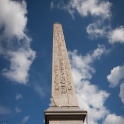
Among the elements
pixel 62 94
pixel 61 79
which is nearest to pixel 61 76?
pixel 61 79

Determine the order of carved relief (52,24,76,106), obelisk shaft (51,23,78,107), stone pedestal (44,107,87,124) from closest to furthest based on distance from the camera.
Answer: stone pedestal (44,107,87,124) < obelisk shaft (51,23,78,107) < carved relief (52,24,76,106)

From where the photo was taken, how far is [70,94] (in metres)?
9.66

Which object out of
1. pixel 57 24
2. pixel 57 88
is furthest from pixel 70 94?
pixel 57 24

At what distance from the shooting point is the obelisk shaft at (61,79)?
9.48 m

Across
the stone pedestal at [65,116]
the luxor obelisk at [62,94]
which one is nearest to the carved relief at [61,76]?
the luxor obelisk at [62,94]

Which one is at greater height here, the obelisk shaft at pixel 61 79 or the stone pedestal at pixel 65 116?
the obelisk shaft at pixel 61 79

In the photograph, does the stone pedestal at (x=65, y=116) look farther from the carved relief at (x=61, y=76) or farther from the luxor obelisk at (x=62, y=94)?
the carved relief at (x=61, y=76)

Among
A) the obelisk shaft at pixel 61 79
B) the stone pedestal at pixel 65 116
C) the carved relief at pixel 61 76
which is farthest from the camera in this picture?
the carved relief at pixel 61 76

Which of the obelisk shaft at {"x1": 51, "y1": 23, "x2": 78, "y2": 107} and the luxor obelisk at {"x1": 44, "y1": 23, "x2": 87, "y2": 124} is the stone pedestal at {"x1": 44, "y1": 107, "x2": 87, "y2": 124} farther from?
the obelisk shaft at {"x1": 51, "y1": 23, "x2": 78, "y2": 107}

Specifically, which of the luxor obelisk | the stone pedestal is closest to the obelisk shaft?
the luxor obelisk

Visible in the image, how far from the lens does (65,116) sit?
8.97 metres

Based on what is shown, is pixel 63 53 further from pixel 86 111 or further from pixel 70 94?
pixel 86 111

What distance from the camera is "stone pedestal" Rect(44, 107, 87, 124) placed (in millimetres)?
8891

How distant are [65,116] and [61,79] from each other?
149 centimetres
